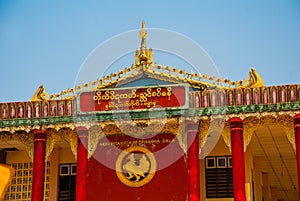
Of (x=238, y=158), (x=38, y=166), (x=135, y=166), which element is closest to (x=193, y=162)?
(x=238, y=158)

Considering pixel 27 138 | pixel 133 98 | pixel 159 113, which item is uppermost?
pixel 133 98

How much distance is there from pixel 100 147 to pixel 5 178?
10362 millimetres

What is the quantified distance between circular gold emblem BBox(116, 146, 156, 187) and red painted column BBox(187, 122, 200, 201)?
198cm

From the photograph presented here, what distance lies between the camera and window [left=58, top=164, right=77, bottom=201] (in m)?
26.7

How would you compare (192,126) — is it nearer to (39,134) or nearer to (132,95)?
(132,95)

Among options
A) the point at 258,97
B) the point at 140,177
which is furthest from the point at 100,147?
the point at 258,97

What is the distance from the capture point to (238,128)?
74.2ft

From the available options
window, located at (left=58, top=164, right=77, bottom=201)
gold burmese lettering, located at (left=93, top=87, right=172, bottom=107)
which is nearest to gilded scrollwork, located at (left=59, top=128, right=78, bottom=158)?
gold burmese lettering, located at (left=93, top=87, right=172, bottom=107)

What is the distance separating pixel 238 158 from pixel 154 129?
339cm

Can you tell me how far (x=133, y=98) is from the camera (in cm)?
2314

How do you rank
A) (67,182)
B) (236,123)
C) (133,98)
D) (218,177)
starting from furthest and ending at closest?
1. (67,182)
2. (218,177)
3. (133,98)
4. (236,123)

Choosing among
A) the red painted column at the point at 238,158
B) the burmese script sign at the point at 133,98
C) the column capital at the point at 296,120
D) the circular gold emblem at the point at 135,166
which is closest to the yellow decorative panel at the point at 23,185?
the circular gold emblem at the point at 135,166

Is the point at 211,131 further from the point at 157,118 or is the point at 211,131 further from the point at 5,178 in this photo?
the point at 5,178

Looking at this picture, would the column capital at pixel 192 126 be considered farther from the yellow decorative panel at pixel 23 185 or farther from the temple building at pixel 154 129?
the yellow decorative panel at pixel 23 185
